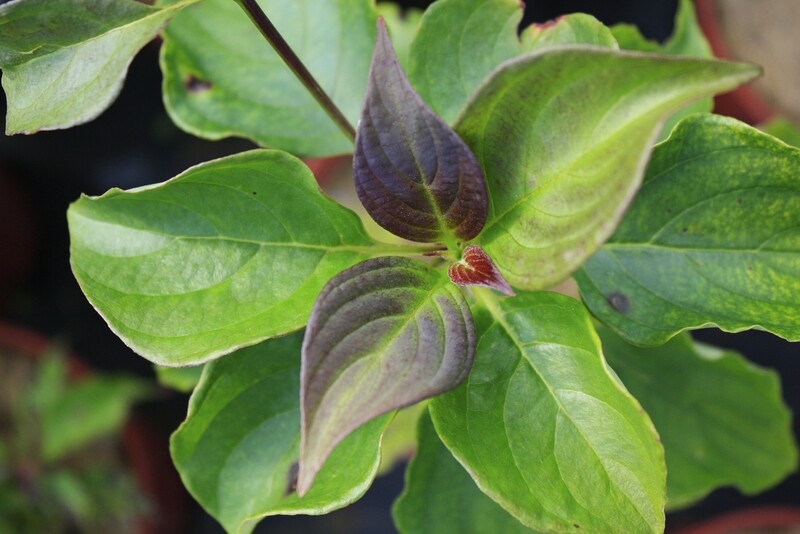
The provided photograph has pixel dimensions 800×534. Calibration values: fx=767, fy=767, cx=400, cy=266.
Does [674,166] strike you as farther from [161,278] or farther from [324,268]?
[161,278]

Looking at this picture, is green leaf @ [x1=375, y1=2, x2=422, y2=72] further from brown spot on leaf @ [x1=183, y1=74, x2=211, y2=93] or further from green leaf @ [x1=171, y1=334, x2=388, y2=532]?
green leaf @ [x1=171, y1=334, x2=388, y2=532]

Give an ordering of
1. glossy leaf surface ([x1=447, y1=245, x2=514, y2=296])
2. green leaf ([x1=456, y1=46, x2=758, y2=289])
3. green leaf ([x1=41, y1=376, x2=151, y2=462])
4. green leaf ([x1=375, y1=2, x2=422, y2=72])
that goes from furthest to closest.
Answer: green leaf ([x1=41, y1=376, x2=151, y2=462]) < green leaf ([x1=375, y1=2, x2=422, y2=72]) < glossy leaf surface ([x1=447, y1=245, x2=514, y2=296]) < green leaf ([x1=456, y1=46, x2=758, y2=289])

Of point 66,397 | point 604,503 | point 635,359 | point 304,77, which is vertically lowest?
point 635,359

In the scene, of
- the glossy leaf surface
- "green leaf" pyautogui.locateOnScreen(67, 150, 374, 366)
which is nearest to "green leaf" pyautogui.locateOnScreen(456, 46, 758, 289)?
the glossy leaf surface

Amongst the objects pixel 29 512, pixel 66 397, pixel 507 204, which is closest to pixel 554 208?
pixel 507 204

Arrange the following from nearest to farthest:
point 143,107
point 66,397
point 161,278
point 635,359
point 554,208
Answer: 1. point 554,208
2. point 161,278
3. point 635,359
4. point 66,397
5. point 143,107
